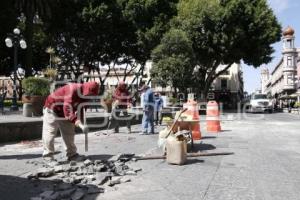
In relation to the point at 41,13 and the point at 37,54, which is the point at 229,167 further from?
the point at 37,54

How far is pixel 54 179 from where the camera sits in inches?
292

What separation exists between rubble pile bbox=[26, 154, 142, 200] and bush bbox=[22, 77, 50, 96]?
10327 millimetres

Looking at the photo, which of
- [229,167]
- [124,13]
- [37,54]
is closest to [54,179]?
[229,167]

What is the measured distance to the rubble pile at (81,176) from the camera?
6379 millimetres

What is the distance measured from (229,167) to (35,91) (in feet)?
38.0

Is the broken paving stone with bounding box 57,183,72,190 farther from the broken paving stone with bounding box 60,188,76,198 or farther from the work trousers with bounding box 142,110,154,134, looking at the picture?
the work trousers with bounding box 142,110,154,134

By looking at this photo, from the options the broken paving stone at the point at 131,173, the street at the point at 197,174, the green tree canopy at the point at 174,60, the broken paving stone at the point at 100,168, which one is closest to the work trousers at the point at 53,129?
the street at the point at 197,174

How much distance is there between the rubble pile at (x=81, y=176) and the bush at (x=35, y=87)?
10.3 meters

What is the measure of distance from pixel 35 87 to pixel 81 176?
11.7 meters

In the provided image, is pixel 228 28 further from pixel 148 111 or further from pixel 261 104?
pixel 148 111

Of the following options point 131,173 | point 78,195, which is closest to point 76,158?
point 131,173

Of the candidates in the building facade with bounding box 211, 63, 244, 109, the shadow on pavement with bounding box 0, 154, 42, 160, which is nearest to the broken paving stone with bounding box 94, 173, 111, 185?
the shadow on pavement with bounding box 0, 154, 42, 160

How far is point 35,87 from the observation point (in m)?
18.5

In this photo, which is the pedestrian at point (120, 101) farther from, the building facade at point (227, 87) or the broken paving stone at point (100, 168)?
the building facade at point (227, 87)
